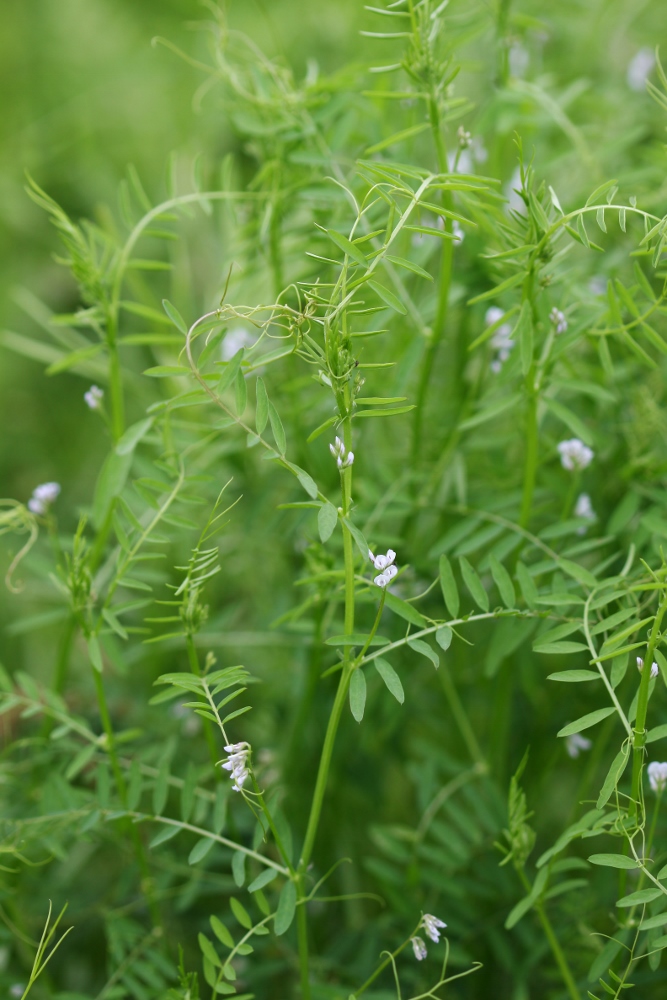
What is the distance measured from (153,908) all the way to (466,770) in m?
0.30

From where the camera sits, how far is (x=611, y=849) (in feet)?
2.88

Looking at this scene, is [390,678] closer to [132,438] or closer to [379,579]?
[379,579]

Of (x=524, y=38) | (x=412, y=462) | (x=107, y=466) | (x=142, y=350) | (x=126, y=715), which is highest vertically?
(x=524, y=38)

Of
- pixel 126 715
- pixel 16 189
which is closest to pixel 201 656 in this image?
pixel 126 715

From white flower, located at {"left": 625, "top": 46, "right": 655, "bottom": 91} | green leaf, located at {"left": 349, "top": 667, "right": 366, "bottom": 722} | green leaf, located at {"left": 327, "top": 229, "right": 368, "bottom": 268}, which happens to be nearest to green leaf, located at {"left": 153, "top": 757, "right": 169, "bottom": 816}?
green leaf, located at {"left": 349, "top": 667, "right": 366, "bottom": 722}

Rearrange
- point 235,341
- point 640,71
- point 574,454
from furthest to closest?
point 640,71, point 235,341, point 574,454

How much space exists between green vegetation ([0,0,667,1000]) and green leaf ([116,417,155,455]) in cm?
1

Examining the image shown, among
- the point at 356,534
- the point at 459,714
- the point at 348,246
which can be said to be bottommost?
the point at 459,714

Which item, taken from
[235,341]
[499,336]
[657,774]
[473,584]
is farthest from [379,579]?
[235,341]

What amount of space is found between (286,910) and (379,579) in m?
0.23

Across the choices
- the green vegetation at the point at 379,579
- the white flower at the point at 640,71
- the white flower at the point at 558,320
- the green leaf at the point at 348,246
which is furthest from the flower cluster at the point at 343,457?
the white flower at the point at 640,71

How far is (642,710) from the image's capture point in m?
0.53

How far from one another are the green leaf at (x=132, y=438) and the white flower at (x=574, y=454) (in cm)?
34

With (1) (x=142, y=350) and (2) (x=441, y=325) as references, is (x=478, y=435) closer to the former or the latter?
(2) (x=441, y=325)
